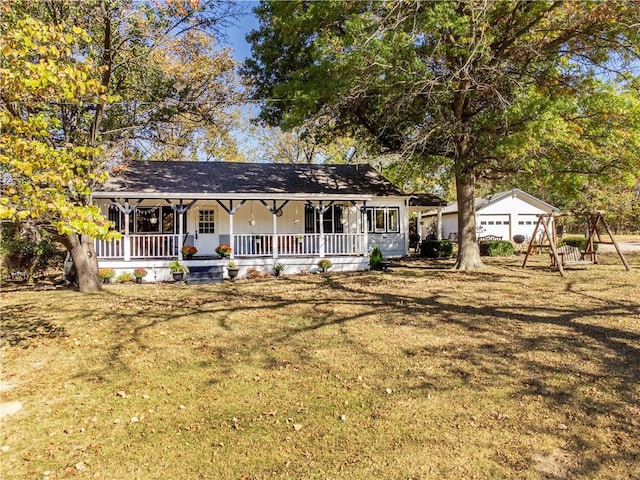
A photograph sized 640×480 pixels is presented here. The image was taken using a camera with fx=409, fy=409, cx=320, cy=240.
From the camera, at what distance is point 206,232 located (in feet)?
56.9

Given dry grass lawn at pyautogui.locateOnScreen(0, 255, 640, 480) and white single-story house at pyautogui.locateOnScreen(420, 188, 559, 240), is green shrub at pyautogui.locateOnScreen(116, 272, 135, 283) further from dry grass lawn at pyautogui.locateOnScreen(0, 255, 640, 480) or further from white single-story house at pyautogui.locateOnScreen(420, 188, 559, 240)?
white single-story house at pyautogui.locateOnScreen(420, 188, 559, 240)

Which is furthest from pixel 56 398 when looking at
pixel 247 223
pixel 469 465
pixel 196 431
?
pixel 247 223

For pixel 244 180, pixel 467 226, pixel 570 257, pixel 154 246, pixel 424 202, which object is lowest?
pixel 570 257

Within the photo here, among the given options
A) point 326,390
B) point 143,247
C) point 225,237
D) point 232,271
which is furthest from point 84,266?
point 326,390

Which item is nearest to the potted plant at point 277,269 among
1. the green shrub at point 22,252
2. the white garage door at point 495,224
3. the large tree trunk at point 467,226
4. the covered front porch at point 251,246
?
the covered front porch at point 251,246

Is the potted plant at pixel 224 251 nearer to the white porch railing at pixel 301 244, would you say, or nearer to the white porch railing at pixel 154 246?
the white porch railing at pixel 301 244

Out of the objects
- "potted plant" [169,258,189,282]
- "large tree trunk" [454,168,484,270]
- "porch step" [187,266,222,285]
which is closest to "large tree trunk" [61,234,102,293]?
"potted plant" [169,258,189,282]

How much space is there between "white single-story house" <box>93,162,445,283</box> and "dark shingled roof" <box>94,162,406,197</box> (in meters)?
0.04

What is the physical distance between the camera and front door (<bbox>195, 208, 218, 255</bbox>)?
17.1 meters

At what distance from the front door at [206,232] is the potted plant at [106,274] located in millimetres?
4200

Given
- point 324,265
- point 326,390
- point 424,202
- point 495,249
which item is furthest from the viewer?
point 424,202

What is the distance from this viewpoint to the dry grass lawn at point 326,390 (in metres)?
3.37

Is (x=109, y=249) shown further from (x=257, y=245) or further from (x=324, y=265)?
(x=324, y=265)

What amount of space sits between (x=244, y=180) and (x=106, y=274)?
6988 millimetres
